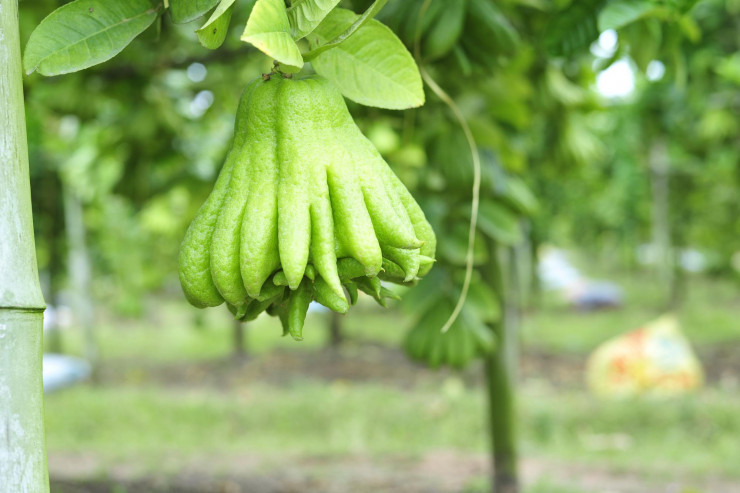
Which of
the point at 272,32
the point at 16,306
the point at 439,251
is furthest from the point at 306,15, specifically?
the point at 439,251

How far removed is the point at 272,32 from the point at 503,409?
1.98m

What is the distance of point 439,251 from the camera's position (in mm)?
1889

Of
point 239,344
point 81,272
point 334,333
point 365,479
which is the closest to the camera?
point 365,479

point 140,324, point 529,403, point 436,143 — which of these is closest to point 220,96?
point 436,143

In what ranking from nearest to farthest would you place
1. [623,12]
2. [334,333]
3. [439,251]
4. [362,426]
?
[623,12] → [439,251] → [362,426] → [334,333]

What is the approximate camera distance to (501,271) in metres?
2.31

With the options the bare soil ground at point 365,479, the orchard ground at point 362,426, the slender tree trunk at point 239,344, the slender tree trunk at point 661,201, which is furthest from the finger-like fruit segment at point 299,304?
the slender tree trunk at point 661,201

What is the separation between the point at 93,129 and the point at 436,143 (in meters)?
2.38

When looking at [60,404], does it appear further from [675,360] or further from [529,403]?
[675,360]

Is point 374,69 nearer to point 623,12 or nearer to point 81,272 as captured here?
Answer: point 623,12

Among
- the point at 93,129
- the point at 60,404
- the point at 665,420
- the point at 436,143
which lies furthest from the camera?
the point at 60,404

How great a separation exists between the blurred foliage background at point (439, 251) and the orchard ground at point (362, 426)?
3cm

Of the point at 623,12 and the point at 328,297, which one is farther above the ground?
the point at 623,12

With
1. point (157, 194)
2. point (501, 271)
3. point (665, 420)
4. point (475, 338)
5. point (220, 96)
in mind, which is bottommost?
point (665, 420)
